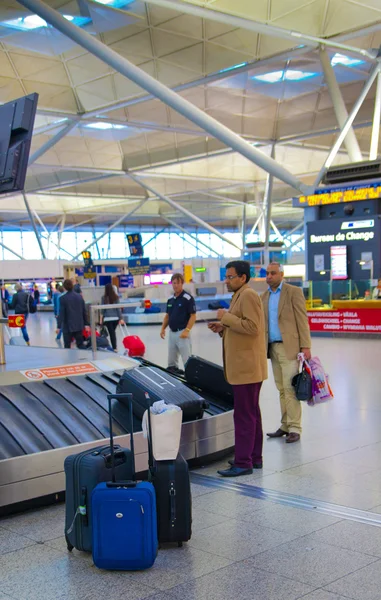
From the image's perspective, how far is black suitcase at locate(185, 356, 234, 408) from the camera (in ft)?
24.2

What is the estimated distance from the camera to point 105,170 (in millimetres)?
43750

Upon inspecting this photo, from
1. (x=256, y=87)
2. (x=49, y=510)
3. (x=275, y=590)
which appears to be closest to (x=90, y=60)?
(x=256, y=87)

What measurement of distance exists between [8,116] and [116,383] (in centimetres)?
315

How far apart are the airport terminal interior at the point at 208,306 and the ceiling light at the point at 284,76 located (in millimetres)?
127

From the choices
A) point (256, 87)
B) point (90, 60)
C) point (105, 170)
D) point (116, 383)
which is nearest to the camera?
point (116, 383)

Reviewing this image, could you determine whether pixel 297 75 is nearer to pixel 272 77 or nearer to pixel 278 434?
pixel 272 77

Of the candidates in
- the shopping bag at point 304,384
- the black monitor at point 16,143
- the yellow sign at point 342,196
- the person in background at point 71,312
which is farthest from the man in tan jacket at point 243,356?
the yellow sign at point 342,196

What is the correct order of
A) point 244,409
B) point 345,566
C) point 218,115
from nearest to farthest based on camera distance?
point 345,566, point 244,409, point 218,115

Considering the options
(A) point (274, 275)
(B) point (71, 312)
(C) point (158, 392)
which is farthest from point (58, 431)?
(B) point (71, 312)

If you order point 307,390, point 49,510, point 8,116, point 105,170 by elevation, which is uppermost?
point 105,170

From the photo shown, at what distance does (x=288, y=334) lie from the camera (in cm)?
729

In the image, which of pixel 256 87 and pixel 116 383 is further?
pixel 256 87

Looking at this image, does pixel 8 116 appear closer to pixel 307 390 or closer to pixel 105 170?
pixel 307 390

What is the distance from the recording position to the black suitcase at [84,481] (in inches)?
166
